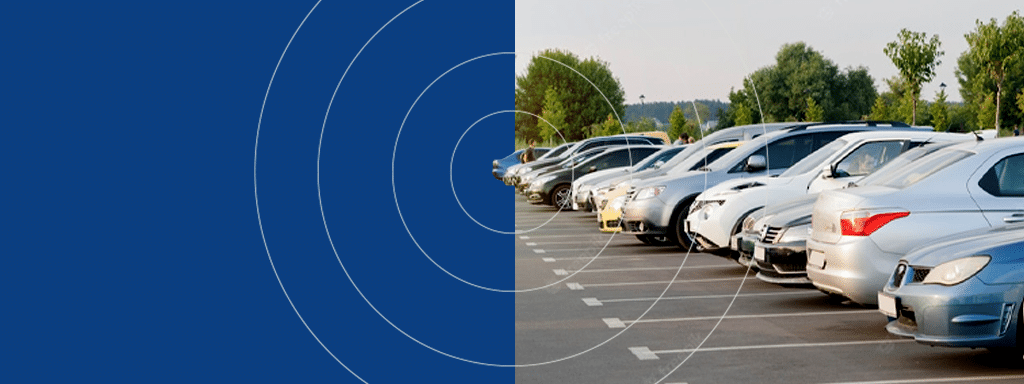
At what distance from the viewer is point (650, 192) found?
17.4 metres

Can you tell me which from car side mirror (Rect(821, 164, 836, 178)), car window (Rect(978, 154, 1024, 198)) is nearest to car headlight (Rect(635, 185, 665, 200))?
car side mirror (Rect(821, 164, 836, 178))

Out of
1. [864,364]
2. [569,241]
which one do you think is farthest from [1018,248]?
[569,241]

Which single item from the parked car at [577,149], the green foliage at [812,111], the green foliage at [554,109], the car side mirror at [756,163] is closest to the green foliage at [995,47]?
the green foliage at [812,111]

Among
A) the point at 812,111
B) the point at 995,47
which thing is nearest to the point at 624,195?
the point at 995,47

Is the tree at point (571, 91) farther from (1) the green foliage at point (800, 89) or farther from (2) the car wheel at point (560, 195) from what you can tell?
(1) the green foliage at point (800, 89)

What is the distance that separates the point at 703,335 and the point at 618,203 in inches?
368

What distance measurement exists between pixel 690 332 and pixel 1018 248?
309cm

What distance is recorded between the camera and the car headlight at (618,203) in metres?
19.0

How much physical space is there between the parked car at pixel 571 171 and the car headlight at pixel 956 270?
19.7 metres

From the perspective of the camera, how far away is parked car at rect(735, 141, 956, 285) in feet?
36.7

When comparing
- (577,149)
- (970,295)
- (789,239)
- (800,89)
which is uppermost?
(800,89)

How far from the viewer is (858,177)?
1373cm

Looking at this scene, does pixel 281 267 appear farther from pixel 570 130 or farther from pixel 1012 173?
pixel 570 130

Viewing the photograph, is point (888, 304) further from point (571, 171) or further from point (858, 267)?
point (571, 171)
